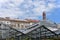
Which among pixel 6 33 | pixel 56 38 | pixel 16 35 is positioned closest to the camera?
pixel 56 38

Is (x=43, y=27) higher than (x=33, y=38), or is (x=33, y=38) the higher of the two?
(x=43, y=27)

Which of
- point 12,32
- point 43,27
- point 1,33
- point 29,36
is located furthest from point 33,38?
point 1,33

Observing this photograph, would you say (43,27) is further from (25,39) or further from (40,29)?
(25,39)

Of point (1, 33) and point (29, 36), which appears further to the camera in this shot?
point (1, 33)

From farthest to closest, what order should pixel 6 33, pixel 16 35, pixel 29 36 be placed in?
pixel 6 33, pixel 16 35, pixel 29 36

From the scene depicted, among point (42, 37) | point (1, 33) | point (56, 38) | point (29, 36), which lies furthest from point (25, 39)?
point (1, 33)

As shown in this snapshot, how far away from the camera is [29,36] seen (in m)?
15.4

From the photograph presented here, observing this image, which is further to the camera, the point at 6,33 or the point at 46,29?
the point at 6,33

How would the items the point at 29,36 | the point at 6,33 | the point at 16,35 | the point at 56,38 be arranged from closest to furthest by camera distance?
the point at 56,38 < the point at 29,36 < the point at 16,35 < the point at 6,33

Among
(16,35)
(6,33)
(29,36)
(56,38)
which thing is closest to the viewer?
(56,38)

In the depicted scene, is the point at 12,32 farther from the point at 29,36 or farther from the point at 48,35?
the point at 48,35

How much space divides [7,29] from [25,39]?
128 inches

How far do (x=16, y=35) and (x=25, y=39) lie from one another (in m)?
1.36

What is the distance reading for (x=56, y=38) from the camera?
1423 cm
